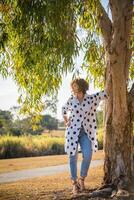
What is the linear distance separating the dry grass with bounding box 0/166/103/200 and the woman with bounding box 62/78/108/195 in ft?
1.43

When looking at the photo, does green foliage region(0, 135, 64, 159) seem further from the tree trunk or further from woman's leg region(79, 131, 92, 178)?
woman's leg region(79, 131, 92, 178)

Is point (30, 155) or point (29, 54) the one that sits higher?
point (29, 54)

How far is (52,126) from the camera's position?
56062mm

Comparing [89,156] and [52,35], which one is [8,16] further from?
[89,156]

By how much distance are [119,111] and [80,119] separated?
709mm

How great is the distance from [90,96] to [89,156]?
909 mm

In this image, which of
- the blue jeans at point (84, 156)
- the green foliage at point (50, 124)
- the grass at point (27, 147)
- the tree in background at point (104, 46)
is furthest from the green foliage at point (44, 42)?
the green foliage at point (50, 124)

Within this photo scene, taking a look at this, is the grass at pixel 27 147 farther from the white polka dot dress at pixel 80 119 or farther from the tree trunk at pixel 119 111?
the white polka dot dress at pixel 80 119

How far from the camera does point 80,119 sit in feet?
25.9

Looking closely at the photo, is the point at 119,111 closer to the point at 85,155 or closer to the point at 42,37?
the point at 85,155

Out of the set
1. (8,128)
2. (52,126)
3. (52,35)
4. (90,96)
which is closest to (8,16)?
(52,35)

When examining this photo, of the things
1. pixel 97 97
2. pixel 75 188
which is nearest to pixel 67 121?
pixel 97 97

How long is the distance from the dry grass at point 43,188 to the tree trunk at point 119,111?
0.61 meters

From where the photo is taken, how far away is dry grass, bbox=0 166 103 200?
26.2 ft
